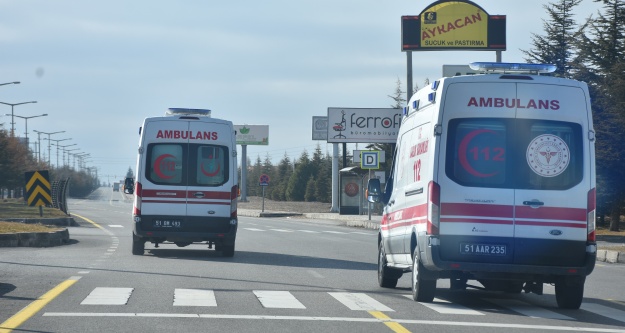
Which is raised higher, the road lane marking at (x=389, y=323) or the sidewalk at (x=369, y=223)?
the sidewalk at (x=369, y=223)

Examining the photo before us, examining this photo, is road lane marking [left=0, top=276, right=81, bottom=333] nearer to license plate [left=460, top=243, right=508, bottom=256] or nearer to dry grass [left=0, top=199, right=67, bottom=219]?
license plate [left=460, top=243, right=508, bottom=256]

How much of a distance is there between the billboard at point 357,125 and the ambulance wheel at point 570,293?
2491 inches

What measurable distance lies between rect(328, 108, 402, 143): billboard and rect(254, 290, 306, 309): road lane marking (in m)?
62.4

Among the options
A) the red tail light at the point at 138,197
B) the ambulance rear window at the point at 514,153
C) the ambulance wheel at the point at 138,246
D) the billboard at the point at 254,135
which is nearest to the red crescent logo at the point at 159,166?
the red tail light at the point at 138,197

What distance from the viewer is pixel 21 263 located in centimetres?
1925

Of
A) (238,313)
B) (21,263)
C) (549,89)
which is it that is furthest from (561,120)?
(21,263)

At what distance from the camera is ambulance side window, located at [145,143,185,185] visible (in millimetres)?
21984

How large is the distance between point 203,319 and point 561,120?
4.69 meters

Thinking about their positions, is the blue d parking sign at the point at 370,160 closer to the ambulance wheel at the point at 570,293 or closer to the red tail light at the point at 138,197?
the red tail light at the point at 138,197

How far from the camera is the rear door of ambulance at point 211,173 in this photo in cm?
2208

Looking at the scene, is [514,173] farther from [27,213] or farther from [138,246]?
[27,213]

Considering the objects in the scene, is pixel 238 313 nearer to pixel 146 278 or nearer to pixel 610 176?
pixel 146 278

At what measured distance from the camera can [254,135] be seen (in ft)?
463

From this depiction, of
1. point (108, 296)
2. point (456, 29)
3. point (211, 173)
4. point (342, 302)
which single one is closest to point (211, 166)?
point (211, 173)
